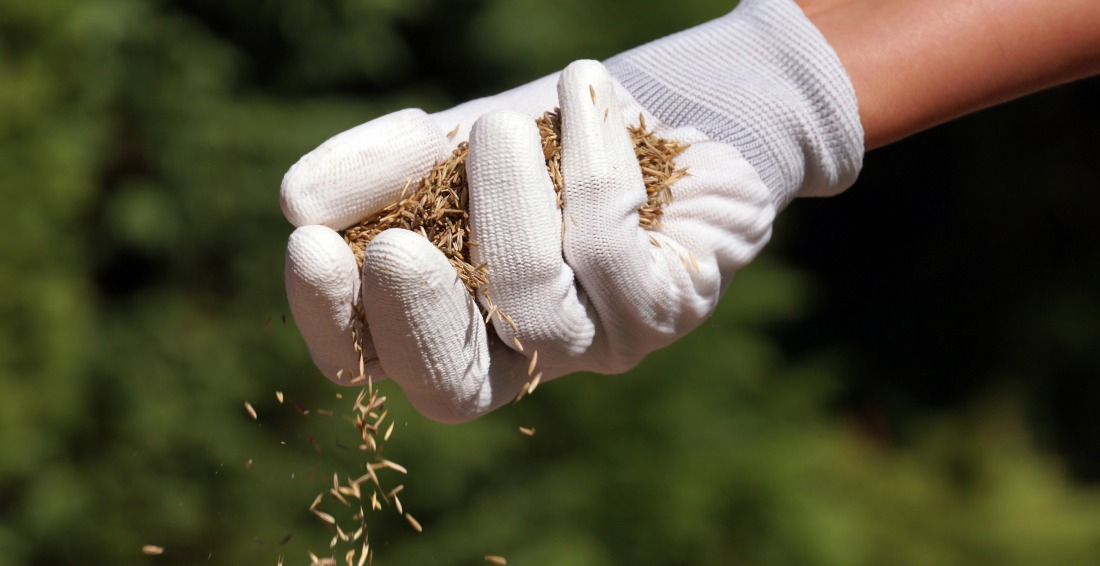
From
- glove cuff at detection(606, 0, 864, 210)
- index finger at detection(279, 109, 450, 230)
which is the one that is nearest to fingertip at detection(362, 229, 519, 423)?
index finger at detection(279, 109, 450, 230)

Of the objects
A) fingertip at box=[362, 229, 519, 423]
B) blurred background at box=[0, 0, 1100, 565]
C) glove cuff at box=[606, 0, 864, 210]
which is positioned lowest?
blurred background at box=[0, 0, 1100, 565]

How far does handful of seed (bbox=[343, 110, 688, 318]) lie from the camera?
1.31 m

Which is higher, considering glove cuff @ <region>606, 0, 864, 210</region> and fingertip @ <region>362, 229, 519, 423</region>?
glove cuff @ <region>606, 0, 864, 210</region>

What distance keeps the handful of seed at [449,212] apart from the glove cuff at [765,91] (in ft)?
0.51

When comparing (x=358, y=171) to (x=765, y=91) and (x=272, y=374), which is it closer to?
(x=765, y=91)

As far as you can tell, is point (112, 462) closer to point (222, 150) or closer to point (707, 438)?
point (222, 150)

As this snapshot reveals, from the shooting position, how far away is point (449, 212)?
1318mm

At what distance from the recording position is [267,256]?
2801 millimetres

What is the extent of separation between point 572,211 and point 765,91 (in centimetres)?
39

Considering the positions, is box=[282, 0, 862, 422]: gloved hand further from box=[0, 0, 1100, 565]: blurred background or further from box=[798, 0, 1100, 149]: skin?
box=[0, 0, 1100, 565]: blurred background

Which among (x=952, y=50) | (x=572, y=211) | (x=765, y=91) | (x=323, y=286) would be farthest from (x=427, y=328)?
(x=952, y=50)

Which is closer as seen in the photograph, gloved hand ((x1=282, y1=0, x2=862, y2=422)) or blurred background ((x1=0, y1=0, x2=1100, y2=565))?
gloved hand ((x1=282, y1=0, x2=862, y2=422))

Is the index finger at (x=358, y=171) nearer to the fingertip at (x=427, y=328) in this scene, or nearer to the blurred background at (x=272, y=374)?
the fingertip at (x=427, y=328)

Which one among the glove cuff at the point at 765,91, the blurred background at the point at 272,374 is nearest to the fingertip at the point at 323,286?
the glove cuff at the point at 765,91
